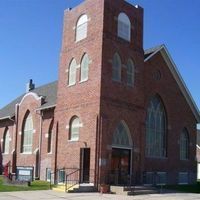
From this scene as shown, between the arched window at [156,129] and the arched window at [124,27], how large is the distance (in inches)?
231

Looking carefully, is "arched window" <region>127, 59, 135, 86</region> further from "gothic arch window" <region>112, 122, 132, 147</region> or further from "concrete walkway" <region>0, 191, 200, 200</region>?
"concrete walkway" <region>0, 191, 200, 200</region>

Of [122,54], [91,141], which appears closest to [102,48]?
[122,54]

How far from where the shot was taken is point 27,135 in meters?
38.9

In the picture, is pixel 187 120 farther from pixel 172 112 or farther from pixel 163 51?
pixel 163 51

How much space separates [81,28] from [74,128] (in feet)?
23.3

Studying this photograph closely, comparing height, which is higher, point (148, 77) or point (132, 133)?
point (148, 77)

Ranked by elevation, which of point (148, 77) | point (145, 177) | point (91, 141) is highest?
point (148, 77)

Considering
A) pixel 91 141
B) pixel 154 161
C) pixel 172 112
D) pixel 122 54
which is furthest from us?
pixel 172 112

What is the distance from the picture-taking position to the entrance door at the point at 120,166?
97.5ft

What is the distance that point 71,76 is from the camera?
31.9m

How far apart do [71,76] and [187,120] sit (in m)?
12.3

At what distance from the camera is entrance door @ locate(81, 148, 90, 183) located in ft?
95.6

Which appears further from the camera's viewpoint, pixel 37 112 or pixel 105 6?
pixel 37 112

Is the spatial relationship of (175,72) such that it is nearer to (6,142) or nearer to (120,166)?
(120,166)
